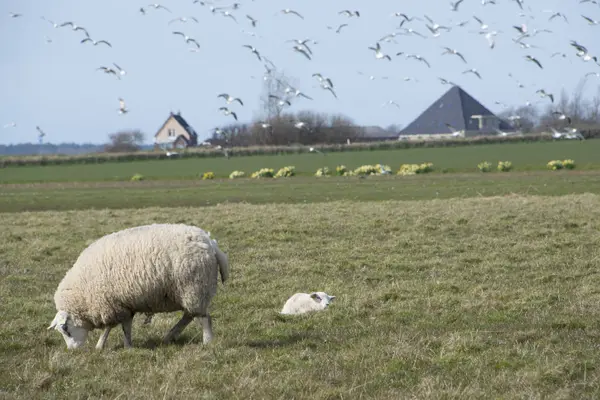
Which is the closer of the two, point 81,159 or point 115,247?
point 115,247

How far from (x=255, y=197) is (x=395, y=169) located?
25053 mm

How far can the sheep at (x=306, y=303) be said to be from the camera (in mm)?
13648

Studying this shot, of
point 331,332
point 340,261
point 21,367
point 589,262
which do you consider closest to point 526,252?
point 589,262

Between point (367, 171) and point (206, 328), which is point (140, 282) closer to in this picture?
point (206, 328)

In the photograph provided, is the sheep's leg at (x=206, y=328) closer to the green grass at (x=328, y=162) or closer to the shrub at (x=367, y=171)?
the shrub at (x=367, y=171)

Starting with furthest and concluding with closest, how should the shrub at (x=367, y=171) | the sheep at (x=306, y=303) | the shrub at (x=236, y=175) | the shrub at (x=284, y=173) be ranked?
the shrub at (x=236, y=175)
the shrub at (x=284, y=173)
the shrub at (x=367, y=171)
the sheep at (x=306, y=303)

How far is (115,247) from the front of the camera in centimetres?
1165

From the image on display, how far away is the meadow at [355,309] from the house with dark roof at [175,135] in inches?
2934

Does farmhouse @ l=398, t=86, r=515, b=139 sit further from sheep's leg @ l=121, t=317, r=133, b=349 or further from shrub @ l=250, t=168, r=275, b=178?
sheep's leg @ l=121, t=317, r=133, b=349

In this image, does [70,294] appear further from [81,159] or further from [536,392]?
[81,159]

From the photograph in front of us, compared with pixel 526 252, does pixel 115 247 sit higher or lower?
higher

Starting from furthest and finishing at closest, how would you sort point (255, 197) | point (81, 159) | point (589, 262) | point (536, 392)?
point (81, 159) < point (255, 197) < point (589, 262) < point (536, 392)

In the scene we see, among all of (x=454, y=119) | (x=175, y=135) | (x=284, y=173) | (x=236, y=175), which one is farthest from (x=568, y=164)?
(x=454, y=119)

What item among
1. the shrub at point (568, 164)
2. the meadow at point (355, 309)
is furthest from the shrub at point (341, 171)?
the meadow at point (355, 309)
